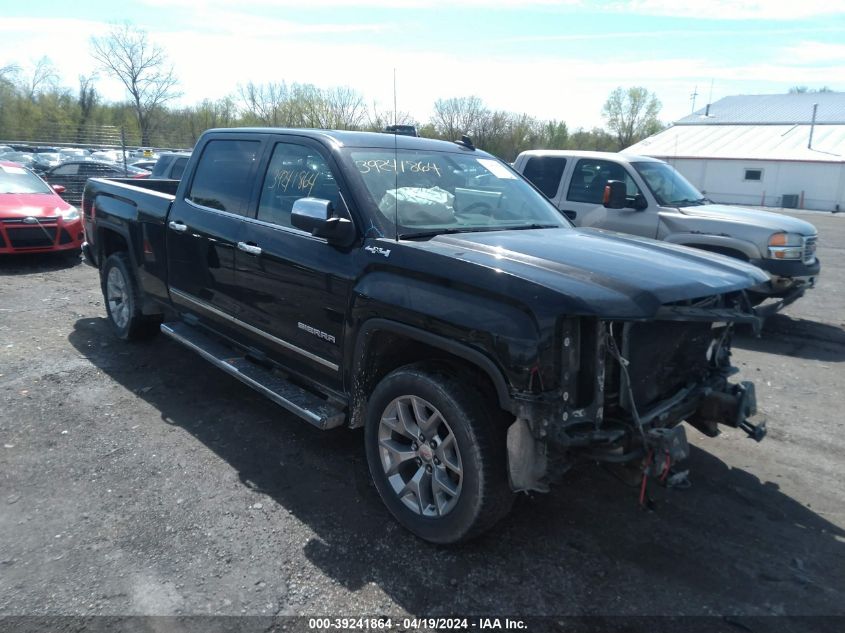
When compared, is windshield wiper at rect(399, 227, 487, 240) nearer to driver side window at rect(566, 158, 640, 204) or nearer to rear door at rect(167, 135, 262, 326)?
rear door at rect(167, 135, 262, 326)

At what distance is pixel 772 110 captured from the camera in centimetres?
4897

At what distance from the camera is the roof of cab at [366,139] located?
4109 millimetres

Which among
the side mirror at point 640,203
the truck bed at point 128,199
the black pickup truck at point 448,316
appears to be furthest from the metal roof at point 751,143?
the black pickup truck at point 448,316

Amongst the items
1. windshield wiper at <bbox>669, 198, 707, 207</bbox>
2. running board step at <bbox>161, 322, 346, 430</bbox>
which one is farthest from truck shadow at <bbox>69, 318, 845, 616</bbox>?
windshield wiper at <bbox>669, 198, 707, 207</bbox>

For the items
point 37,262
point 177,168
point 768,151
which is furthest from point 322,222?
point 768,151

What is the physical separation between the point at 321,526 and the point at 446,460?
0.83m

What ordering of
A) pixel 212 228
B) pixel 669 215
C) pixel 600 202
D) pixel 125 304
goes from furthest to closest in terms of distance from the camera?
pixel 600 202
pixel 669 215
pixel 125 304
pixel 212 228

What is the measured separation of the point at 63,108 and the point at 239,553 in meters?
52.6

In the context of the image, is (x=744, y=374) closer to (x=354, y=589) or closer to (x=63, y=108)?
(x=354, y=589)

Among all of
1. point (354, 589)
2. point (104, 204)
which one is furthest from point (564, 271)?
point (104, 204)

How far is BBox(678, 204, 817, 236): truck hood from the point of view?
739cm

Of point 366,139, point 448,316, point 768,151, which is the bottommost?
point 448,316

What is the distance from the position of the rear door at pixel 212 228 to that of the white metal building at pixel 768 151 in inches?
1418

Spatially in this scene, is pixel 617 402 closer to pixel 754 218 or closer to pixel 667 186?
pixel 754 218
